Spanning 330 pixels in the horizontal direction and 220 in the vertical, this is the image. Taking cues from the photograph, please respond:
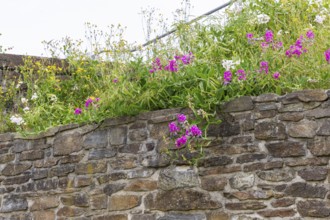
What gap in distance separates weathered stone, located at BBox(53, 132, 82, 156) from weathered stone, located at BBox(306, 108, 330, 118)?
246 centimetres

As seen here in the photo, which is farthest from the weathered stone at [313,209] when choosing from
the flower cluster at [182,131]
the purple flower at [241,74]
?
the purple flower at [241,74]

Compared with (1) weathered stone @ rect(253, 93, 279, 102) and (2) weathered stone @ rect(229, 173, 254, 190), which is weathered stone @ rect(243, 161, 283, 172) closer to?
(2) weathered stone @ rect(229, 173, 254, 190)

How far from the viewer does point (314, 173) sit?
202 inches

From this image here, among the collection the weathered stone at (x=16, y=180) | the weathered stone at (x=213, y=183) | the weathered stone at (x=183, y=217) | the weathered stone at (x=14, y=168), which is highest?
the weathered stone at (x=14, y=168)

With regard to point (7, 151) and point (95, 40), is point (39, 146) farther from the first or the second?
point (95, 40)

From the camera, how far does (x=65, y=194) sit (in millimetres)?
6566

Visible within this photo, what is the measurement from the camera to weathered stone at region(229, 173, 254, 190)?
5375 mm

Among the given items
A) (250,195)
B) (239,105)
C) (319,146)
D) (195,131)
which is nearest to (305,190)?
(319,146)

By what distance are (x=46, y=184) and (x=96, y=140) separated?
0.81 meters

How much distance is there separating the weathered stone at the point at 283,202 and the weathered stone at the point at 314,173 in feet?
0.70

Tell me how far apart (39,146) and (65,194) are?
0.69 meters

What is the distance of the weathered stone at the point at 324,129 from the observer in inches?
202

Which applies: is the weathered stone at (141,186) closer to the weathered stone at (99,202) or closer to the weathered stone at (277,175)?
the weathered stone at (99,202)

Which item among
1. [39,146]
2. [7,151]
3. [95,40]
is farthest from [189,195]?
[95,40]
